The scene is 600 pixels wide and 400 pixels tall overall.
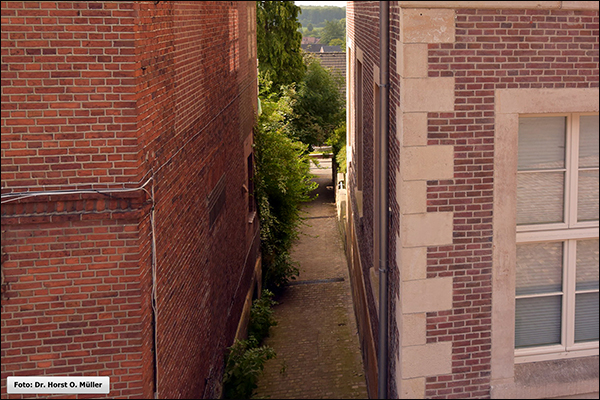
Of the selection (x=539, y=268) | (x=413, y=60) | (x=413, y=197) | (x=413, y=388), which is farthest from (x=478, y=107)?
(x=413, y=388)

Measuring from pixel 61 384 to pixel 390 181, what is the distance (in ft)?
11.7

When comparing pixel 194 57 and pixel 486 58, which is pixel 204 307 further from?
pixel 486 58

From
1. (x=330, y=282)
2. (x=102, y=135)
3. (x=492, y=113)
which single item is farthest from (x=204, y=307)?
(x=330, y=282)

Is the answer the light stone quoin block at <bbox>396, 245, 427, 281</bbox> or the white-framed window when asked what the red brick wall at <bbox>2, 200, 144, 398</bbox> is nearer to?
the light stone quoin block at <bbox>396, 245, 427, 281</bbox>

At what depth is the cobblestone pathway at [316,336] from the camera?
10.2 meters

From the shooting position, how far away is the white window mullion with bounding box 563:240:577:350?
5.91m

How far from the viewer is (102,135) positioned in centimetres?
496

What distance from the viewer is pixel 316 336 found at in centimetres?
1244

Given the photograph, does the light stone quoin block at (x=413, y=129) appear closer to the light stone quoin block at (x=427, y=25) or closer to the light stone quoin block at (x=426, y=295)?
the light stone quoin block at (x=427, y=25)

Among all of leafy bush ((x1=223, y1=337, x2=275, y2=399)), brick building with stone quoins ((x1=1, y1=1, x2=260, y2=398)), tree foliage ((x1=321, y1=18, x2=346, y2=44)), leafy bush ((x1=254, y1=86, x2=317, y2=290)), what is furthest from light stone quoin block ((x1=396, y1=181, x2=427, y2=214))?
tree foliage ((x1=321, y1=18, x2=346, y2=44))

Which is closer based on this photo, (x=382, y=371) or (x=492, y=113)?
(x=492, y=113)

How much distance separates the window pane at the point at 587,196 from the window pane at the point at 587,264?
256mm

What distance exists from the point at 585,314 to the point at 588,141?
5.64 feet

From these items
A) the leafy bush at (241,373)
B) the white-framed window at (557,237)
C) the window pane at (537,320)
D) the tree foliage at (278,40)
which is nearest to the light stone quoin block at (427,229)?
the white-framed window at (557,237)
